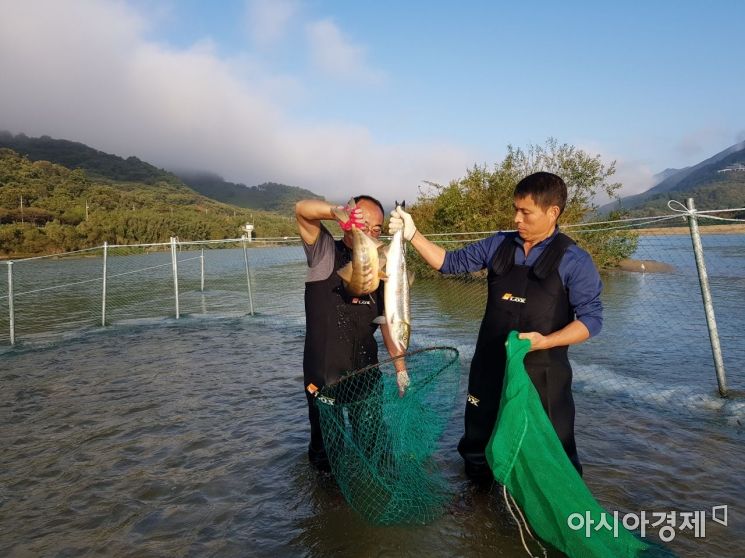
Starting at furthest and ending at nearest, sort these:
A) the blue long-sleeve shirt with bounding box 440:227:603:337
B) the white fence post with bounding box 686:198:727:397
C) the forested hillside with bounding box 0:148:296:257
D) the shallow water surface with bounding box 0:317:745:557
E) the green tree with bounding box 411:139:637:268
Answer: the forested hillside with bounding box 0:148:296:257
the green tree with bounding box 411:139:637:268
the white fence post with bounding box 686:198:727:397
the shallow water surface with bounding box 0:317:745:557
the blue long-sleeve shirt with bounding box 440:227:603:337

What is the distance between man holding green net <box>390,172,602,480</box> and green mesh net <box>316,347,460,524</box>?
0.55m

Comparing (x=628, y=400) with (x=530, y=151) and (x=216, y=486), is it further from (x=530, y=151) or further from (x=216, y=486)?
(x=530, y=151)

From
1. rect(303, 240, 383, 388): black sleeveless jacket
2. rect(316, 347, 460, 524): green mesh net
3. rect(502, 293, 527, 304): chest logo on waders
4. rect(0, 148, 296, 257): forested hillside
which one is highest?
rect(0, 148, 296, 257): forested hillside

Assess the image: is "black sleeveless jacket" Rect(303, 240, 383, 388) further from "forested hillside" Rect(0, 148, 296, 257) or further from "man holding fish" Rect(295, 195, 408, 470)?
"forested hillside" Rect(0, 148, 296, 257)

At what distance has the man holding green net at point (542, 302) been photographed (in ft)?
10.4

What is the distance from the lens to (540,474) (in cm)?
284

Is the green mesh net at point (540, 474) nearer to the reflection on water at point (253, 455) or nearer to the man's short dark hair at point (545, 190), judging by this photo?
the reflection on water at point (253, 455)

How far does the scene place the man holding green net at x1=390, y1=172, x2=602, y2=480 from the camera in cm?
316

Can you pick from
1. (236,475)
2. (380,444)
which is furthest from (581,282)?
(236,475)

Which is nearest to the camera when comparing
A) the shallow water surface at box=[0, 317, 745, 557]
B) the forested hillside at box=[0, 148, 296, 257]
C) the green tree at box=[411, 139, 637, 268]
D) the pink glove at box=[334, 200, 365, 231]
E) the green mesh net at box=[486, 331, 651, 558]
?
the green mesh net at box=[486, 331, 651, 558]

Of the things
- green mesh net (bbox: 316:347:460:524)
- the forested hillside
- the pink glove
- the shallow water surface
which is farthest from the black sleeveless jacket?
the forested hillside

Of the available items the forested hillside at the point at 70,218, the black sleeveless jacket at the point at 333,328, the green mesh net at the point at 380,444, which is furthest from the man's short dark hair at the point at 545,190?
the forested hillside at the point at 70,218

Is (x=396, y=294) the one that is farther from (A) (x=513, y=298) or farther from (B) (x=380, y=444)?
(B) (x=380, y=444)

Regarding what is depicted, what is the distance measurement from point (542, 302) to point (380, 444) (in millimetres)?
1715
